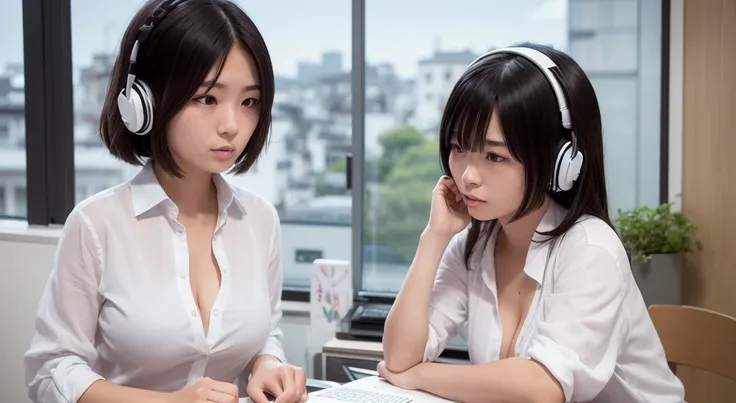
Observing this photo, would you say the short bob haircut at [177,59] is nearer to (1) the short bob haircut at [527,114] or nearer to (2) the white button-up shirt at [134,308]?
(2) the white button-up shirt at [134,308]

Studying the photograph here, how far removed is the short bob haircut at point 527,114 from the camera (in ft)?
4.35

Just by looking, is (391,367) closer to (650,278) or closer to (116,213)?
(116,213)

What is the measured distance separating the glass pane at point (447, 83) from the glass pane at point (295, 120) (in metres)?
0.15

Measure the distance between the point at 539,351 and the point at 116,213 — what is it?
0.83 meters

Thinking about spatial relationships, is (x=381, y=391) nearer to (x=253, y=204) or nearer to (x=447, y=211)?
(x=447, y=211)

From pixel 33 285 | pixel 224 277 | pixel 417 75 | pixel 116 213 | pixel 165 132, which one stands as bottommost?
pixel 33 285

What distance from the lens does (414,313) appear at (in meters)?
1.49

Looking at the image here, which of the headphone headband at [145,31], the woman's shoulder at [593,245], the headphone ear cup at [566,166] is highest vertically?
the headphone headband at [145,31]

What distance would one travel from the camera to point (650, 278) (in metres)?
2.59

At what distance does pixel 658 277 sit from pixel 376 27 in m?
1.49

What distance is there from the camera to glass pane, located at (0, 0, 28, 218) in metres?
3.42

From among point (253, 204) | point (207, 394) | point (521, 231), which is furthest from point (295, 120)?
point (207, 394)

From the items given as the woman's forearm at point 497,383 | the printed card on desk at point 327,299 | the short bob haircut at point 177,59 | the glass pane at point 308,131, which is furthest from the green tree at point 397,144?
the woman's forearm at point 497,383

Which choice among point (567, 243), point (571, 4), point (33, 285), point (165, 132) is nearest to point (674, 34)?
point (571, 4)
